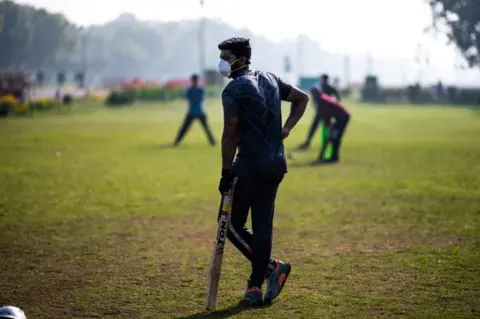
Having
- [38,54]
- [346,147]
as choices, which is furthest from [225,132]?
[38,54]

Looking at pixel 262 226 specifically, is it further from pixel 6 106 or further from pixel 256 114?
pixel 6 106

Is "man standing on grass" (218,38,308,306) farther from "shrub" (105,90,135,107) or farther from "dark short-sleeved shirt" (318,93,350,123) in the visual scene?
"shrub" (105,90,135,107)

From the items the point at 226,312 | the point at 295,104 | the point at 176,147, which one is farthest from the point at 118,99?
the point at 226,312

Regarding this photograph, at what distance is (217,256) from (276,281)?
0.59 meters

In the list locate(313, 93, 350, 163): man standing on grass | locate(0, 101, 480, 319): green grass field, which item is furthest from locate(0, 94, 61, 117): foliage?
locate(313, 93, 350, 163): man standing on grass

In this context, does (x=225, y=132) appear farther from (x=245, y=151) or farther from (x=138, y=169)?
(x=138, y=169)

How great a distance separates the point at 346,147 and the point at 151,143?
20.4ft

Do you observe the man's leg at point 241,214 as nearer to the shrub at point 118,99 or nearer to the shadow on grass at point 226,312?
the shadow on grass at point 226,312

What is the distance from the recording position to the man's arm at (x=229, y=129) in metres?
5.69

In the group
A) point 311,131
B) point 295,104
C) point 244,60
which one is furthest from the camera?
point 311,131

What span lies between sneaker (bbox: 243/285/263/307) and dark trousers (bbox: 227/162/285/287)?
5 centimetres

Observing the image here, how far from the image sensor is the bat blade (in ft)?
18.9

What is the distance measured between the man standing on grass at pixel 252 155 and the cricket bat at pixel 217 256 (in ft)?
0.36

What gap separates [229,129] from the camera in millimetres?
5738
